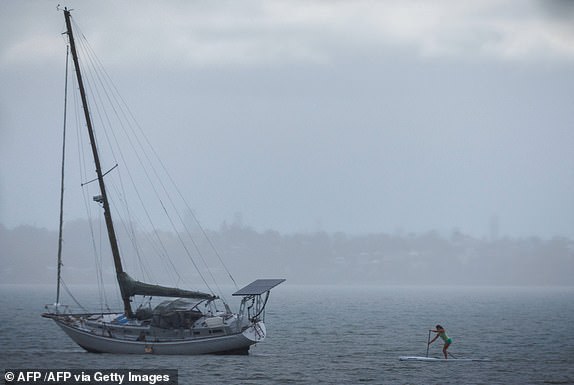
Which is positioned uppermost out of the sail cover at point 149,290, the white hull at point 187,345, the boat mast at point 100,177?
the boat mast at point 100,177

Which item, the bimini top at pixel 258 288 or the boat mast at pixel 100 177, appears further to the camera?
the boat mast at pixel 100 177

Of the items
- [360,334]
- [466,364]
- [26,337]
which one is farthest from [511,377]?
[26,337]

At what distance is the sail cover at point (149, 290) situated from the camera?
236 feet

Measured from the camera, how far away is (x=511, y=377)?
203ft

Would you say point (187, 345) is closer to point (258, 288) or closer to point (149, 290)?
point (149, 290)

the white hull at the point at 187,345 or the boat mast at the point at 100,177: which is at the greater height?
the boat mast at the point at 100,177

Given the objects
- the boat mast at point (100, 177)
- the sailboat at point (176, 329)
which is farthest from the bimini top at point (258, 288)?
the boat mast at point (100, 177)

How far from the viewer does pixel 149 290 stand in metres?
73.6

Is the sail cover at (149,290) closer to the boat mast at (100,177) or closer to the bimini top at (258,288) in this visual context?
the boat mast at (100,177)

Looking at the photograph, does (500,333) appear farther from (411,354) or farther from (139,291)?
(139,291)

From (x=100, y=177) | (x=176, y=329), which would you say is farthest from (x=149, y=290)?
(x=100, y=177)

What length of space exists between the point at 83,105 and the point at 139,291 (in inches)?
634

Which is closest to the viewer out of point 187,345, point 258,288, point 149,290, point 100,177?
point 187,345

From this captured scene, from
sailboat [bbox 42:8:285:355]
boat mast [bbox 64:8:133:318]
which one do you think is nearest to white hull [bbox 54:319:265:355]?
sailboat [bbox 42:8:285:355]
